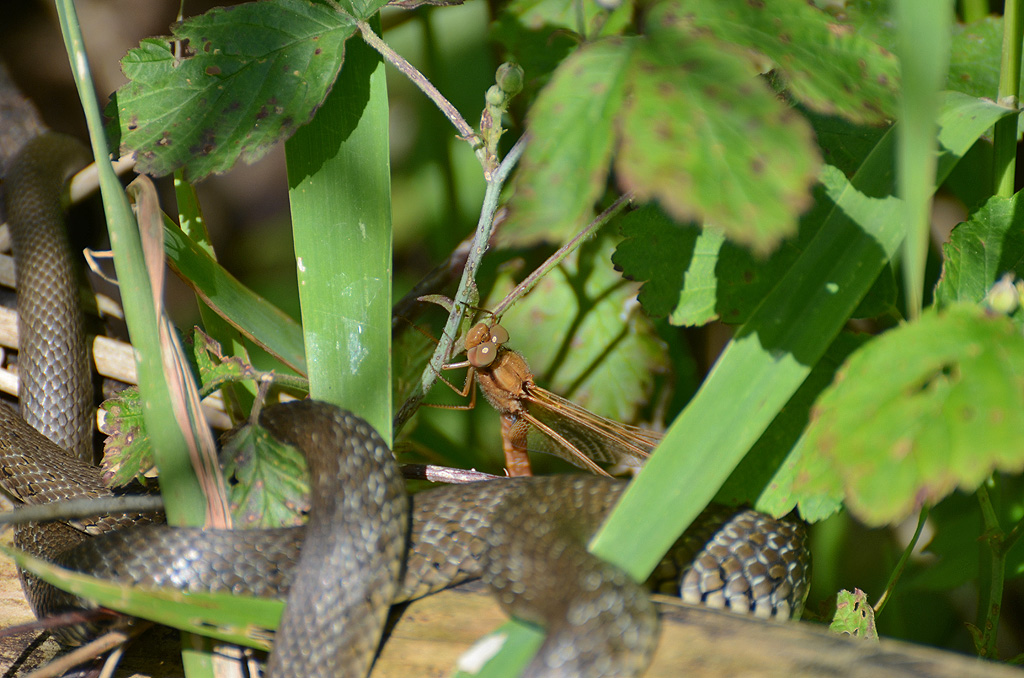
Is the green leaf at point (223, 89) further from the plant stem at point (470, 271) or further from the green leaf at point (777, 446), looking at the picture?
the green leaf at point (777, 446)

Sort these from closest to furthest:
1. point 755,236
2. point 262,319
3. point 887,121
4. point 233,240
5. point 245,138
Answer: point 755,236
point 887,121
point 245,138
point 262,319
point 233,240

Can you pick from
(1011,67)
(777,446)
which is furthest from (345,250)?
(1011,67)

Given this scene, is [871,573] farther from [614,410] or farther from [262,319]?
[262,319]

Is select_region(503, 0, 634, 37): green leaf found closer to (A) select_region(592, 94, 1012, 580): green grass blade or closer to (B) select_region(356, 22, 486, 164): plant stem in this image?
(B) select_region(356, 22, 486, 164): plant stem

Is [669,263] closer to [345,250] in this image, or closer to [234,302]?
[345,250]

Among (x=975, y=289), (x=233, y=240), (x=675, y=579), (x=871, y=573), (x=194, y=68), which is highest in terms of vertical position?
(x=194, y=68)

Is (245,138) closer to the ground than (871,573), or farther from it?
farther from it

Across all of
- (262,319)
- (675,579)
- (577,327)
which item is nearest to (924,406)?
(675,579)
